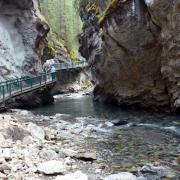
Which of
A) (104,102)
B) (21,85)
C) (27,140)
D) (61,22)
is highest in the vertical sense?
(61,22)

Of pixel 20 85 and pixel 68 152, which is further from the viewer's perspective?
pixel 20 85

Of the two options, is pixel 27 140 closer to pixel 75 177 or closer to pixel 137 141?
pixel 75 177

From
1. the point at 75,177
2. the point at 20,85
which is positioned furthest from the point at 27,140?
the point at 20,85

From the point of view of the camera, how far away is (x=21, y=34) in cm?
3744

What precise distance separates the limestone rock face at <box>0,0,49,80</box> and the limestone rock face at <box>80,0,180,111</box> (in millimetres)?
8246

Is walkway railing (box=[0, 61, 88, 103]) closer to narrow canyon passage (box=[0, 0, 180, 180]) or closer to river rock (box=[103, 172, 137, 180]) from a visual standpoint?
narrow canyon passage (box=[0, 0, 180, 180])

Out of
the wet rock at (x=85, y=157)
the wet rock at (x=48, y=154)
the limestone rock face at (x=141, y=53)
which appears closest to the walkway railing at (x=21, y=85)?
the limestone rock face at (x=141, y=53)

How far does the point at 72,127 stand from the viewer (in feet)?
65.3

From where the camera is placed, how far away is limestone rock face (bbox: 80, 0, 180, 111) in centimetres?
2212

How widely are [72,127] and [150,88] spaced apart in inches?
348

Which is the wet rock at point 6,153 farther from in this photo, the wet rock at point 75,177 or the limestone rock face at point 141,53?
the limestone rock face at point 141,53

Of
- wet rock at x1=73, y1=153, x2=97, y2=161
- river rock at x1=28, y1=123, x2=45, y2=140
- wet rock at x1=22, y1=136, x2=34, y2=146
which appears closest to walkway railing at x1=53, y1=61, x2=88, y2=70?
river rock at x1=28, y1=123, x2=45, y2=140

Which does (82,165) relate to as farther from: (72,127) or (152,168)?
(72,127)

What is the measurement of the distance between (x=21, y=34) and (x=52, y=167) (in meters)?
28.1
